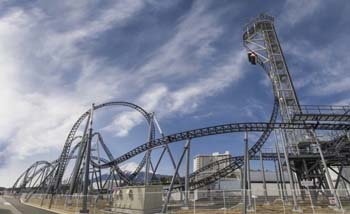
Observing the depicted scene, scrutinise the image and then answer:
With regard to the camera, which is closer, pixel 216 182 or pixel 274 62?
pixel 274 62

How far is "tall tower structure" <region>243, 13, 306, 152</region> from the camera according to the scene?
3161cm

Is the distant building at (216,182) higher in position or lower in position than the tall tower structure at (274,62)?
lower

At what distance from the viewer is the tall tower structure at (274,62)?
31609 millimetres

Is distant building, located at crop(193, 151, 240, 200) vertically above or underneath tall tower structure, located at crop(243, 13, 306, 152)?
underneath

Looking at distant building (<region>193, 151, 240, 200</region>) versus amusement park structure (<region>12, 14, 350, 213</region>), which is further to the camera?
distant building (<region>193, 151, 240, 200</region>)

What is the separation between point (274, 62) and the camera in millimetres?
36156

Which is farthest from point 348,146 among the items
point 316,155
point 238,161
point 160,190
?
point 160,190

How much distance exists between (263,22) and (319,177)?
24032 mm

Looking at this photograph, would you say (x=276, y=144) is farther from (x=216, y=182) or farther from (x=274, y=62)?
(x=216, y=182)

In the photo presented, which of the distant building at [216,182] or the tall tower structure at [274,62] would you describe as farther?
the distant building at [216,182]

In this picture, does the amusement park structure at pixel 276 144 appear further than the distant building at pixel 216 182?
No

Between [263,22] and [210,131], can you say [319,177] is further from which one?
[263,22]

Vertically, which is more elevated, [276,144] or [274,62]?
[274,62]

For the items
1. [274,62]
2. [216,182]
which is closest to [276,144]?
[274,62]
